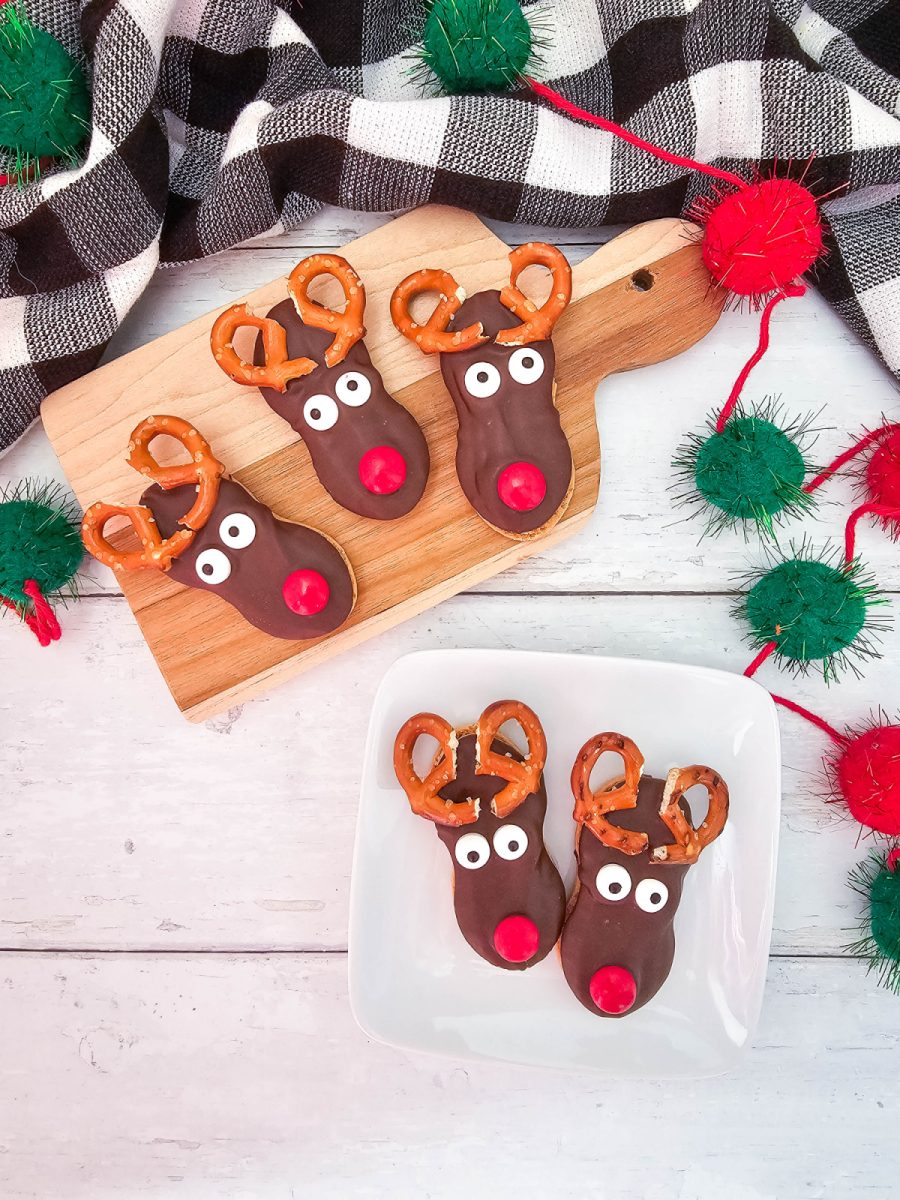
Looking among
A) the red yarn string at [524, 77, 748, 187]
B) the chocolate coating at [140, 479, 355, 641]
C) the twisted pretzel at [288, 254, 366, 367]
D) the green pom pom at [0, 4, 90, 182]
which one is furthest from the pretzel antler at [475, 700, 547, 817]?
the green pom pom at [0, 4, 90, 182]

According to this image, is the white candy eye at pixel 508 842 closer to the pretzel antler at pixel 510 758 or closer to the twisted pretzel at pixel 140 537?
the pretzel antler at pixel 510 758

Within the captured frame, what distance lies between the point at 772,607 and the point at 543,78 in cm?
70

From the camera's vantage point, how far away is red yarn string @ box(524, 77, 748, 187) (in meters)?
1.02

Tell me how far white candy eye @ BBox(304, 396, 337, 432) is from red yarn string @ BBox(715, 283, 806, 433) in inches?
17.8

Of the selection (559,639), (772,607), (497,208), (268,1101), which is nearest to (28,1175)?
(268,1101)

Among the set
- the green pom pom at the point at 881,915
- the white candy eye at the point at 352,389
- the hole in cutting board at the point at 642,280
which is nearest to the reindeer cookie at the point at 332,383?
the white candy eye at the point at 352,389

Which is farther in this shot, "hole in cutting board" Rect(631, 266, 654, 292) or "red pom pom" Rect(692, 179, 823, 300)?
"hole in cutting board" Rect(631, 266, 654, 292)

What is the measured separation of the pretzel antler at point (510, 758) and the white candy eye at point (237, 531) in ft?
1.09

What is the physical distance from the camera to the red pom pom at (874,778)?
1.01 m

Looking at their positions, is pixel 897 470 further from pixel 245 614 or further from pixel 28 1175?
pixel 28 1175

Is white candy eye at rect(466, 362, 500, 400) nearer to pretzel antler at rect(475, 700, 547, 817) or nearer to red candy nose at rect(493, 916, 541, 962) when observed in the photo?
pretzel antler at rect(475, 700, 547, 817)

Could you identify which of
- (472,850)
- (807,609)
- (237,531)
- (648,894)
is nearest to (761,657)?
(807,609)

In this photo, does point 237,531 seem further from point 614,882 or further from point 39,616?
point 614,882

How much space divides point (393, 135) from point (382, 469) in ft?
1.30
